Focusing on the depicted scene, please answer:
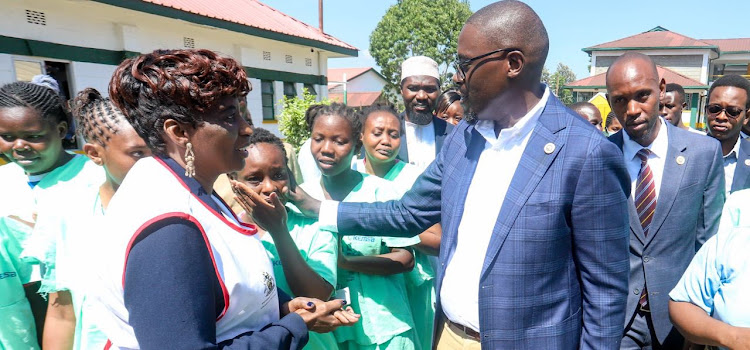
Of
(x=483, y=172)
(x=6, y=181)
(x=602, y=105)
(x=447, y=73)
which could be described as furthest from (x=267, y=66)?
(x=447, y=73)

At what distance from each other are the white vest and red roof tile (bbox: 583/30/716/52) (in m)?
33.2

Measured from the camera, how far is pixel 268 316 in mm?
1435

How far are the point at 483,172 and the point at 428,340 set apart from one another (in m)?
1.79

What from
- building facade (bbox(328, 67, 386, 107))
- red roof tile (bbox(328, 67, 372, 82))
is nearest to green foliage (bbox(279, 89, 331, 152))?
building facade (bbox(328, 67, 386, 107))

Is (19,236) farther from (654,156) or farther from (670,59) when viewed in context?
(670,59)

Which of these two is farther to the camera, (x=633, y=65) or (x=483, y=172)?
(x=633, y=65)

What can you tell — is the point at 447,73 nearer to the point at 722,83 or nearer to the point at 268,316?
the point at 722,83

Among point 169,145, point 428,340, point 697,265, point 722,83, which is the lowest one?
point 428,340

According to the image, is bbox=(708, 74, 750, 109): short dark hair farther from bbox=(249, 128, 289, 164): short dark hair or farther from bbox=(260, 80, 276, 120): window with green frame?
bbox=(260, 80, 276, 120): window with green frame

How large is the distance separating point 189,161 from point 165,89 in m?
0.20

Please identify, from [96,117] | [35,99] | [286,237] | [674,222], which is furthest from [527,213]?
[35,99]

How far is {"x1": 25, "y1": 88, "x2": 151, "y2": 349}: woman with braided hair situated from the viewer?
2027 millimetres

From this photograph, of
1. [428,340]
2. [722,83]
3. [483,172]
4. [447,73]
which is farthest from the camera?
[447,73]

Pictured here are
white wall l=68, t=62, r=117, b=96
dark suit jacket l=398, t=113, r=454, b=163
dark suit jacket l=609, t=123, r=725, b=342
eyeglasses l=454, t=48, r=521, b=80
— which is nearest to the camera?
eyeglasses l=454, t=48, r=521, b=80
